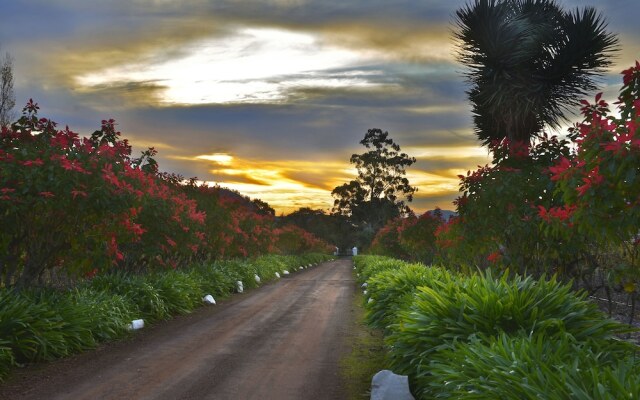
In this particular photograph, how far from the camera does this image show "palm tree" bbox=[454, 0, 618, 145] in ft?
49.4

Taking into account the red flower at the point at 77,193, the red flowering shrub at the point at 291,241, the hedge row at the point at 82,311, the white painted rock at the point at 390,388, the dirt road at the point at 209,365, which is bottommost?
the dirt road at the point at 209,365

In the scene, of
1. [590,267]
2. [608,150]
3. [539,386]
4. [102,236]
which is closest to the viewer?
[539,386]

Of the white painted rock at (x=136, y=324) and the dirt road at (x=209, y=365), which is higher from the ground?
the white painted rock at (x=136, y=324)

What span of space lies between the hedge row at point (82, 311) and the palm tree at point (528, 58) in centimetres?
931

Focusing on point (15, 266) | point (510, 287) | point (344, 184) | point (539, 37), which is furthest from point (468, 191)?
point (344, 184)

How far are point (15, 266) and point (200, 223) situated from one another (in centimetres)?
680

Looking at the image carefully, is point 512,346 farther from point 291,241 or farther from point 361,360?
point 291,241

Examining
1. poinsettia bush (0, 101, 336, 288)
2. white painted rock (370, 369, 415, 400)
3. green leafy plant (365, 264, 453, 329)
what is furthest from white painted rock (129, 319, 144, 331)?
white painted rock (370, 369, 415, 400)

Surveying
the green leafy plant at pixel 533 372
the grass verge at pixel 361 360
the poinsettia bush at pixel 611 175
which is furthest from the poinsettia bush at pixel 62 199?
the poinsettia bush at pixel 611 175

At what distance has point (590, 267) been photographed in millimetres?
12711

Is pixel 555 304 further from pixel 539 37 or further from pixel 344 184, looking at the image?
pixel 344 184

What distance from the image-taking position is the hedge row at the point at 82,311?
822cm

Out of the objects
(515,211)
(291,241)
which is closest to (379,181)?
(291,241)

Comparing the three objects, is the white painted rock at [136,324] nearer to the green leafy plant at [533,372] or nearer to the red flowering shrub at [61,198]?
the red flowering shrub at [61,198]
